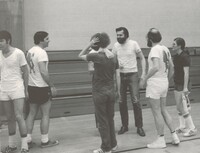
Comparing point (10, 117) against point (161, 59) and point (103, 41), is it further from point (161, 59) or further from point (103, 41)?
point (161, 59)

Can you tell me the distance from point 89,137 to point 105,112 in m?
1.26

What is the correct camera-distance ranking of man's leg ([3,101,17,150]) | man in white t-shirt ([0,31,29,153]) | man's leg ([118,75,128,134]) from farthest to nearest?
man's leg ([118,75,128,134])
man's leg ([3,101,17,150])
man in white t-shirt ([0,31,29,153])

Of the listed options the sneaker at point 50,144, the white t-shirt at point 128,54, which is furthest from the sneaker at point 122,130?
the sneaker at point 50,144

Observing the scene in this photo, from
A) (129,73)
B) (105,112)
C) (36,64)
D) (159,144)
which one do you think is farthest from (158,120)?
(36,64)

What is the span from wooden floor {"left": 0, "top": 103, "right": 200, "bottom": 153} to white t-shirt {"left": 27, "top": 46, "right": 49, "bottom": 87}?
1.04m

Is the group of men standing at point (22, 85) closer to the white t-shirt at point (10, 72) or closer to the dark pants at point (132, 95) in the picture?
the white t-shirt at point (10, 72)

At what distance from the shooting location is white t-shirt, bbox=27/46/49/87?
16.1 feet

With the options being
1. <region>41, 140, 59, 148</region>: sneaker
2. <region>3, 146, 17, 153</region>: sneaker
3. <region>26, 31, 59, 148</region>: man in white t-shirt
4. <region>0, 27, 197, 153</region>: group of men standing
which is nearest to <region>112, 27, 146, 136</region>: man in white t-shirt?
<region>0, 27, 197, 153</region>: group of men standing

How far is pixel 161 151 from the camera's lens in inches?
191

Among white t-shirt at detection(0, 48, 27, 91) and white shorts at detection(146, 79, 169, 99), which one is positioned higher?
white t-shirt at detection(0, 48, 27, 91)

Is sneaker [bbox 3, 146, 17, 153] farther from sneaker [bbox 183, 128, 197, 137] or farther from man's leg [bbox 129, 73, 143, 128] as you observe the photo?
sneaker [bbox 183, 128, 197, 137]

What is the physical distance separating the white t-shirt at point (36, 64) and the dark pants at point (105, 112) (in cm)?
91

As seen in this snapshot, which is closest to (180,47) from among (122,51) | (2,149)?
(122,51)

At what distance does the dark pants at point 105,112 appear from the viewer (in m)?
4.58
